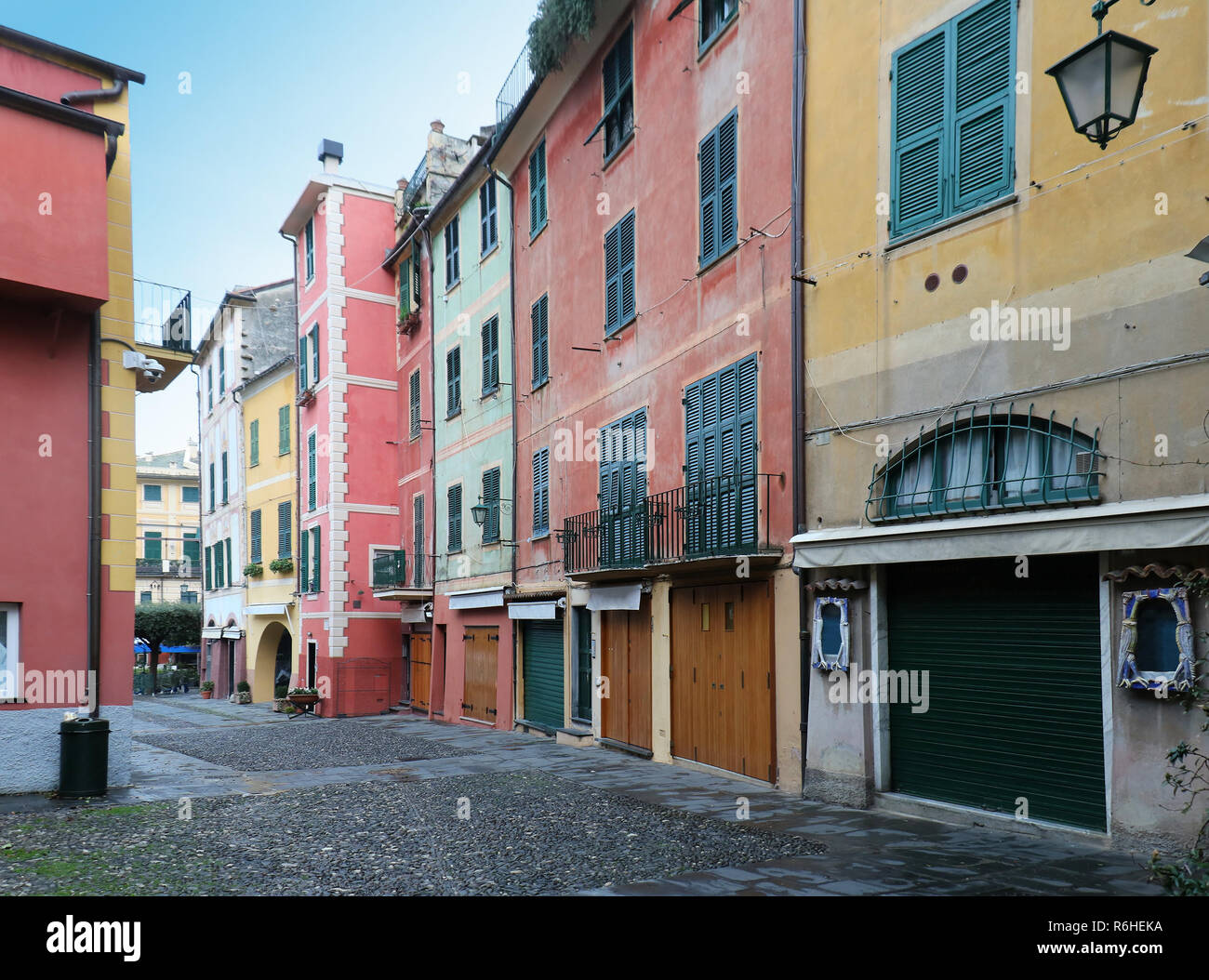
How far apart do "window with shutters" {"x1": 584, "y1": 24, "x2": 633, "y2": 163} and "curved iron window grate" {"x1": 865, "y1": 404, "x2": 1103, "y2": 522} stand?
343 inches

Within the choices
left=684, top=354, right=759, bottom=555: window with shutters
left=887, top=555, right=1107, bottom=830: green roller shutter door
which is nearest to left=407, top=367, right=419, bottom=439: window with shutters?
left=684, top=354, right=759, bottom=555: window with shutters

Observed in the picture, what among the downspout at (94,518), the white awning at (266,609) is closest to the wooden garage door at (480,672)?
the downspout at (94,518)

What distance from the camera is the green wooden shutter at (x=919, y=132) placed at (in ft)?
33.0

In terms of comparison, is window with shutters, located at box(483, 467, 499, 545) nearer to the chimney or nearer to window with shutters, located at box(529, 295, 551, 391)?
window with shutters, located at box(529, 295, 551, 391)

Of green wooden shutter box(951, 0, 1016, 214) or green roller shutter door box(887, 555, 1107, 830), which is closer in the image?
green roller shutter door box(887, 555, 1107, 830)

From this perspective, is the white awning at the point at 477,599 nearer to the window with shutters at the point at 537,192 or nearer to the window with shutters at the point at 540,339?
the window with shutters at the point at 540,339

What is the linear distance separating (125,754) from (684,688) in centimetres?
735

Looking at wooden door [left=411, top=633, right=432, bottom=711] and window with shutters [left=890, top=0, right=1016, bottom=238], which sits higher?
window with shutters [left=890, top=0, right=1016, bottom=238]

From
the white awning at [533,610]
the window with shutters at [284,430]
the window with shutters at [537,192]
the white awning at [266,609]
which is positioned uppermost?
the window with shutters at [537,192]

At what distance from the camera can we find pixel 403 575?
2814cm

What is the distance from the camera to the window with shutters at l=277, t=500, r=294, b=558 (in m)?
32.4

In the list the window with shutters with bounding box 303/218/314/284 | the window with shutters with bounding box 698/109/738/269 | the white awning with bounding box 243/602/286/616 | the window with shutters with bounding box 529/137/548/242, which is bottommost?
the white awning with bounding box 243/602/286/616

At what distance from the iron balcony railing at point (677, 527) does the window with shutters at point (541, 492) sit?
1.85 metres
